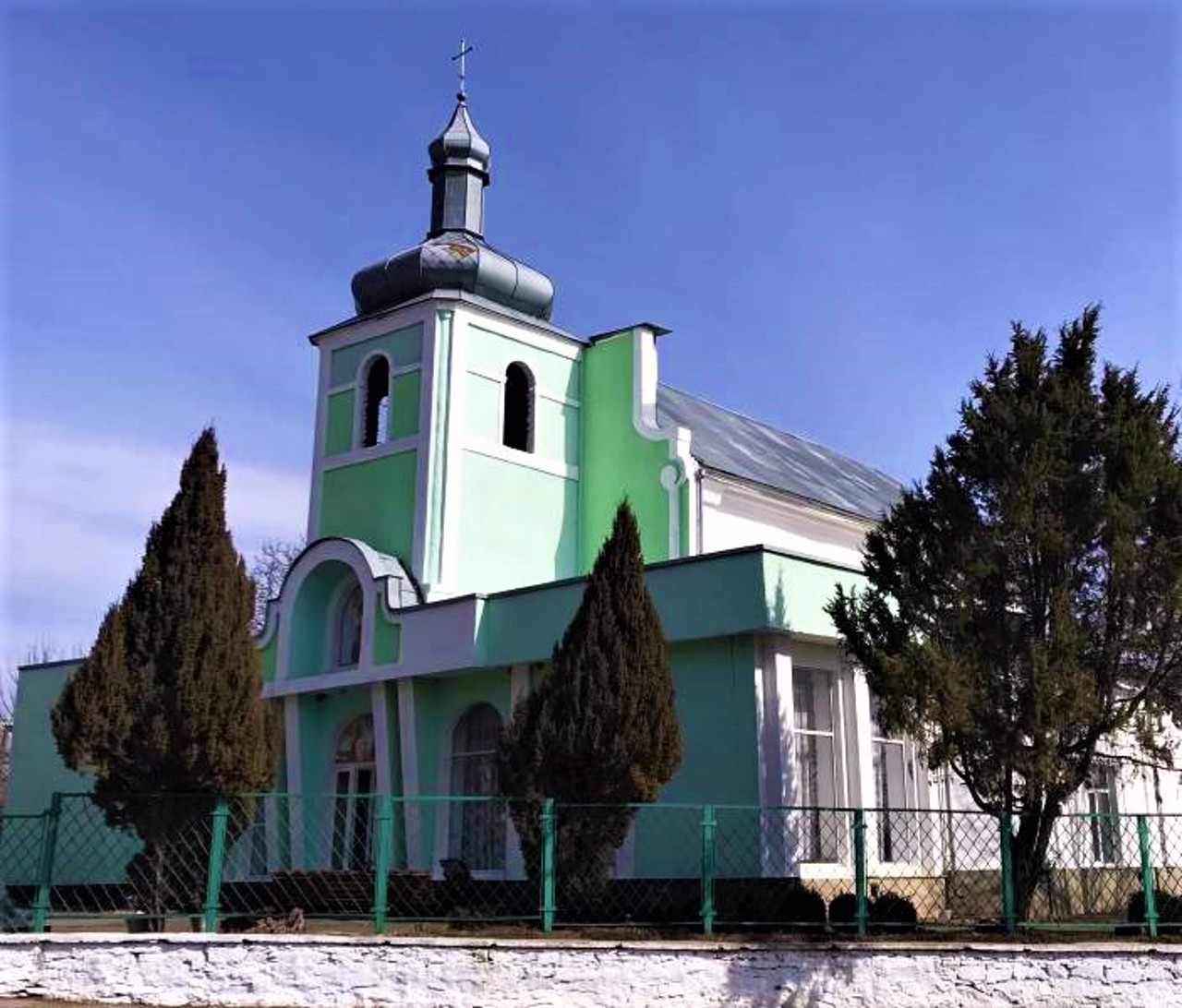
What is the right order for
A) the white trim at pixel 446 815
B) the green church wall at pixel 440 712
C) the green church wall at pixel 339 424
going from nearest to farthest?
the white trim at pixel 446 815 < the green church wall at pixel 440 712 < the green church wall at pixel 339 424

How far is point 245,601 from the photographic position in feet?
43.2

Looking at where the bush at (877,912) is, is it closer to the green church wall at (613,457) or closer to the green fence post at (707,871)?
the green fence post at (707,871)

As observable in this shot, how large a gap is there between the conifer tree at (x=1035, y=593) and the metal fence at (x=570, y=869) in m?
0.86

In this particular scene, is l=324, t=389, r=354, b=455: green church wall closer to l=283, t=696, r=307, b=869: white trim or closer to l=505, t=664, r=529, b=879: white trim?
l=283, t=696, r=307, b=869: white trim

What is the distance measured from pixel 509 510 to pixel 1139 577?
10.8 m

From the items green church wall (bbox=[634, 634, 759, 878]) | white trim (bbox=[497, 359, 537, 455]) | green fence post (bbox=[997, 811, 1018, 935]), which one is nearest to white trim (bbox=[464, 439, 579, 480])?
white trim (bbox=[497, 359, 537, 455])

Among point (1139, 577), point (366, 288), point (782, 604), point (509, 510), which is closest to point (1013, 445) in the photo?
point (1139, 577)

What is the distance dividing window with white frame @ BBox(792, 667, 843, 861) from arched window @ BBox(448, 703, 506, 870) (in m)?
3.92

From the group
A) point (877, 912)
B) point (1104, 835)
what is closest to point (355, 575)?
point (877, 912)

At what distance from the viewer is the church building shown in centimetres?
1570

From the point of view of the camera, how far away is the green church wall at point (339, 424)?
22.5m

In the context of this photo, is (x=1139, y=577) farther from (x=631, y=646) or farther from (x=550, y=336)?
(x=550, y=336)

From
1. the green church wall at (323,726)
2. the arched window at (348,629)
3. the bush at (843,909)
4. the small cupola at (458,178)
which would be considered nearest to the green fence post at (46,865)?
the bush at (843,909)

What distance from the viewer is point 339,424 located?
74.4 ft
